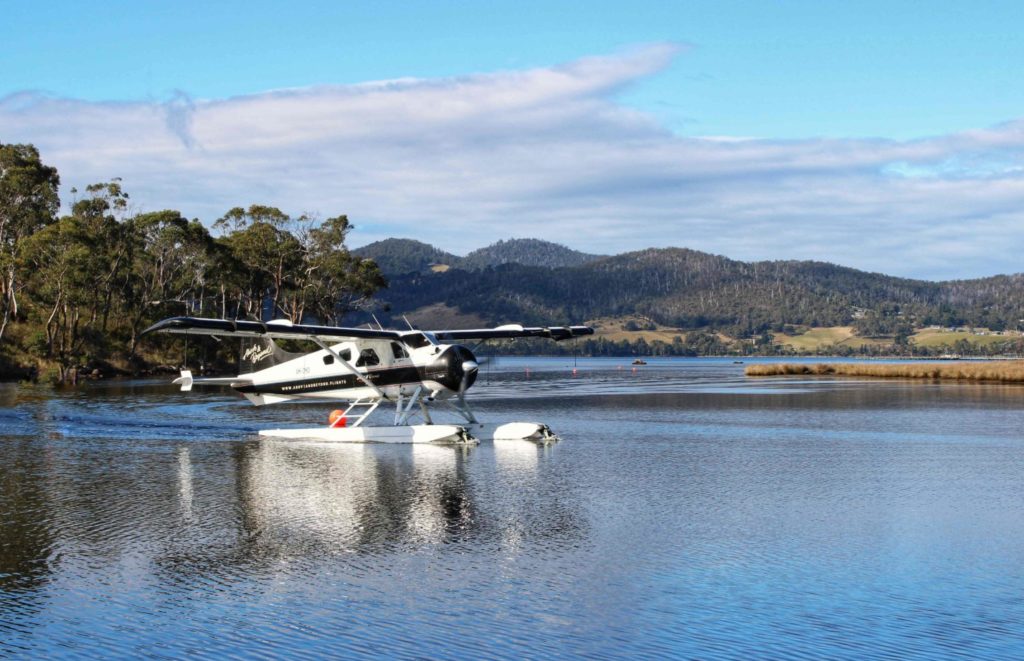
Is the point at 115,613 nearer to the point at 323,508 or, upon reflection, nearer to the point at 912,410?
the point at 323,508

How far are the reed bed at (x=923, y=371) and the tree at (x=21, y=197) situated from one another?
6239cm

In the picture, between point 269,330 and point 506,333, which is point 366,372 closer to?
point 269,330

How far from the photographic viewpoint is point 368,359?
1080 inches

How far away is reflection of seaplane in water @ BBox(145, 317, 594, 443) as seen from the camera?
25.5m

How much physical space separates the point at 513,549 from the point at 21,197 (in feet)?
258

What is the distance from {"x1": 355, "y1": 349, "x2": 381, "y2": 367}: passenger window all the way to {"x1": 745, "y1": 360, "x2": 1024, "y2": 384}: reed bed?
186ft

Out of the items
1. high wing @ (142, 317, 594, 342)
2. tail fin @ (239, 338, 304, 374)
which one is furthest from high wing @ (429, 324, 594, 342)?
tail fin @ (239, 338, 304, 374)

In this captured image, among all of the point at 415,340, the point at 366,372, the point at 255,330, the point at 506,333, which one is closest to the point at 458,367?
the point at 415,340

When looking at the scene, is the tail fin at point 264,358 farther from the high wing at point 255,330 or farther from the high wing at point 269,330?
the high wing at point 255,330

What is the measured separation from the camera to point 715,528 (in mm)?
14234

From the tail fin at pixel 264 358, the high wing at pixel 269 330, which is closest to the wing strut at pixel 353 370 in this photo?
the high wing at pixel 269 330

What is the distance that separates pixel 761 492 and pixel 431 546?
Result: 7.37 metres

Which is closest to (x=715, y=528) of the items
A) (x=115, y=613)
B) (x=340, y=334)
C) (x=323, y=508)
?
(x=323, y=508)

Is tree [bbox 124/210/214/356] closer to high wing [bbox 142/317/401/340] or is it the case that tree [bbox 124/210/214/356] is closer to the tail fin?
the tail fin
